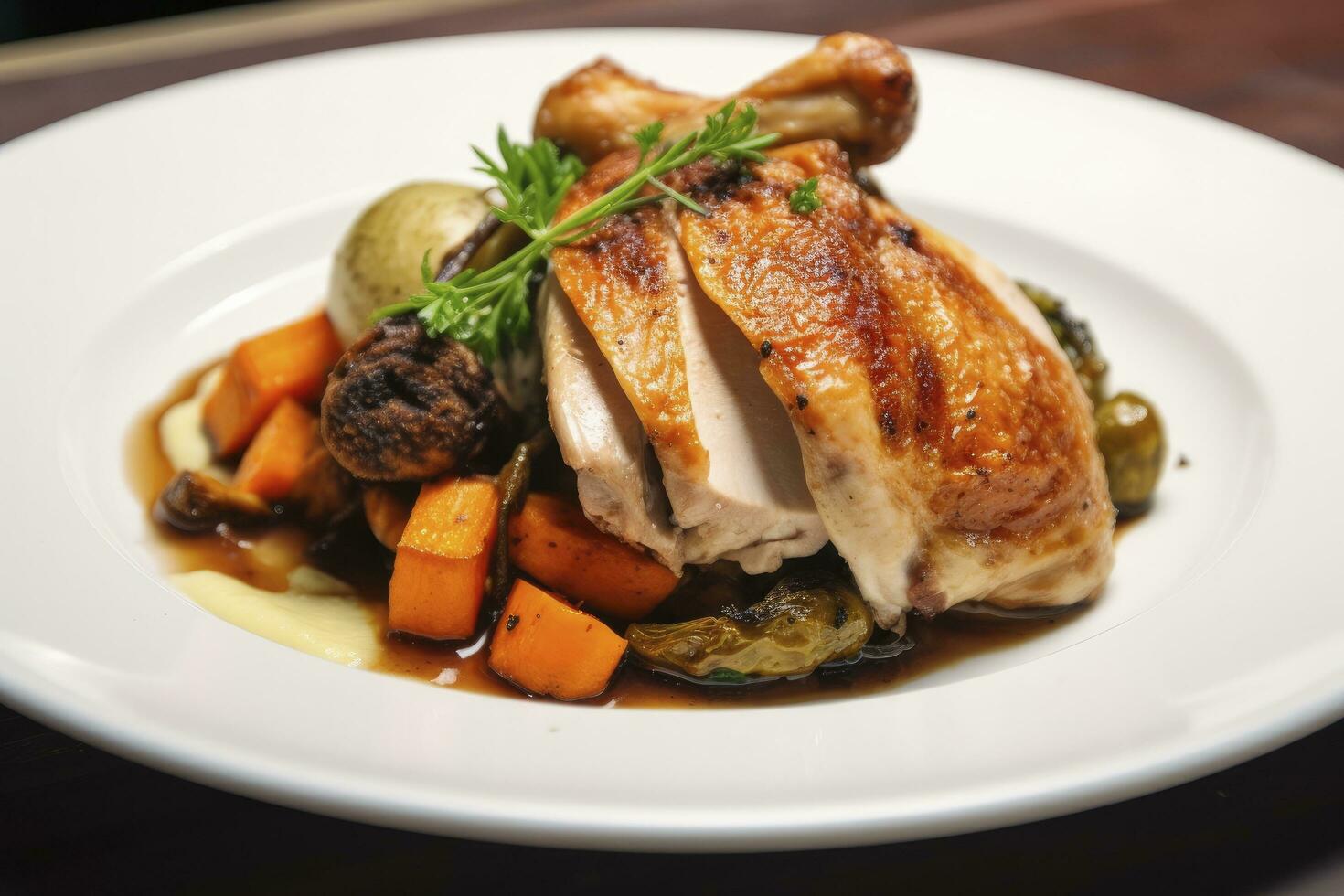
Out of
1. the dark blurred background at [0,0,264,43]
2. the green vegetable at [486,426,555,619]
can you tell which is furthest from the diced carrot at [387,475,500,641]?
the dark blurred background at [0,0,264,43]

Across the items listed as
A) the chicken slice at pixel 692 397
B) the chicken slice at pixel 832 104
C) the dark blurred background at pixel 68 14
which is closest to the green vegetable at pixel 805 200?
the chicken slice at pixel 692 397

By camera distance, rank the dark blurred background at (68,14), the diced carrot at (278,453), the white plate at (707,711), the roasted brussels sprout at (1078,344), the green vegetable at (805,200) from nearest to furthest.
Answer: the white plate at (707,711), the green vegetable at (805,200), the diced carrot at (278,453), the roasted brussels sprout at (1078,344), the dark blurred background at (68,14)

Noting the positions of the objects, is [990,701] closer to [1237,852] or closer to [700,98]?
[1237,852]

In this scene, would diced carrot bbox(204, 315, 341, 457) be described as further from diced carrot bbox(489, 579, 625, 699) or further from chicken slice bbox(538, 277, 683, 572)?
diced carrot bbox(489, 579, 625, 699)

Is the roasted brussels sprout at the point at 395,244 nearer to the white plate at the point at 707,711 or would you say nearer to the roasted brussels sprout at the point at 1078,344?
the white plate at the point at 707,711

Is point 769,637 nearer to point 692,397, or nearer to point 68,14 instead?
point 692,397

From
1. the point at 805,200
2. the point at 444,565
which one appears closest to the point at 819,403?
the point at 805,200

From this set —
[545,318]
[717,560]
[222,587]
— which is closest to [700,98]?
[545,318]
